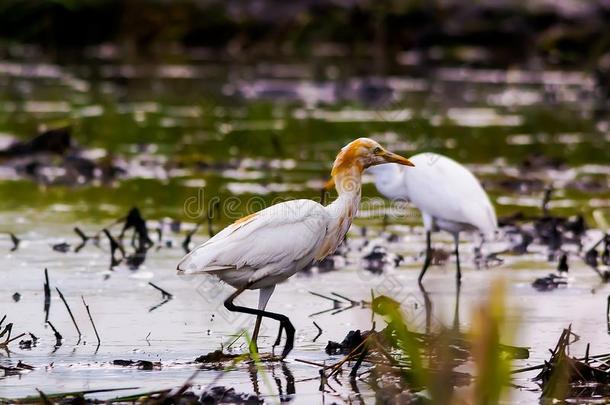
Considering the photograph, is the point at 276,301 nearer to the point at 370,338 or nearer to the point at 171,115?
the point at 370,338

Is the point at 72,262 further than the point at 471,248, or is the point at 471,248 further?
the point at 471,248

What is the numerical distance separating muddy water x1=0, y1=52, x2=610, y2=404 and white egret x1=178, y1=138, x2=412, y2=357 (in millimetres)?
446

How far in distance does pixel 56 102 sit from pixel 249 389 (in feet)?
55.0

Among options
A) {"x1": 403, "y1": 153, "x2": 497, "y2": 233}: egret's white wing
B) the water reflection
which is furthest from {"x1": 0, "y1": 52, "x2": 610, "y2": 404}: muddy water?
{"x1": 403, "y1": 153, "x2": 497, "y2": 233}: egret's white wing

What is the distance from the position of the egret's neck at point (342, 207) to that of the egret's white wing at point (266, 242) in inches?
4.2

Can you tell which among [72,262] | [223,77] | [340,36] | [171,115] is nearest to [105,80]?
[223,77]

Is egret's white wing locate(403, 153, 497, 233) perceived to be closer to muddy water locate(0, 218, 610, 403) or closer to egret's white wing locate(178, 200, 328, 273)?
muddy water locate(0, 218, 610, 403)

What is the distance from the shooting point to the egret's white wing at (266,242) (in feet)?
25.9

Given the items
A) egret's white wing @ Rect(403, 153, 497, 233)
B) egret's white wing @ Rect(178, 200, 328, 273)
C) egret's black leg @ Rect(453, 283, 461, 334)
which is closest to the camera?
egret's white wing @ Rect(178, 200, 328, 273)

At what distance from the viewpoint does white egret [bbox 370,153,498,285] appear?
35.5 feet

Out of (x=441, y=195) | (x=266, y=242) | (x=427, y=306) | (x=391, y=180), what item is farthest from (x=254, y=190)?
(x=266, y=242)

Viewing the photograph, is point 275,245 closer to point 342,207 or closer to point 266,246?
point 266,246

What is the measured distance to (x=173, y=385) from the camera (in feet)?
23.1

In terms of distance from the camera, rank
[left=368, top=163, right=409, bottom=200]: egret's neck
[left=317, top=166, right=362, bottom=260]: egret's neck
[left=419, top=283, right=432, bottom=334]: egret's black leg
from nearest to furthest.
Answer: [left=317, top=166, right=362, bottom=260]: egret's neck < [left=419, top=283, right=432, bottom=334]: egret's black leg < [left=368, top=163, right=409, bottom=200]: egret's neck
